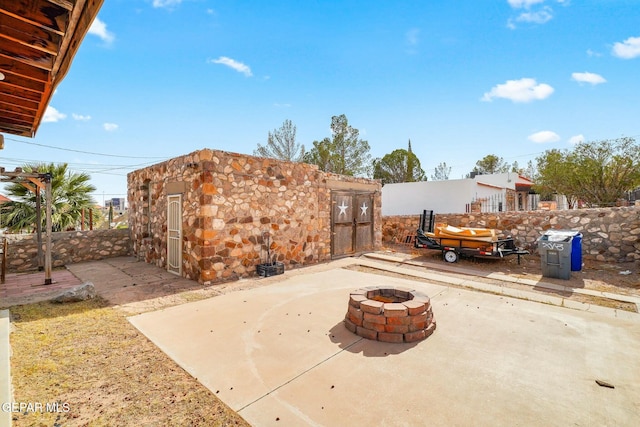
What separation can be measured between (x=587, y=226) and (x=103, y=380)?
11596 mm

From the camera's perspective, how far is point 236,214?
6.30 m

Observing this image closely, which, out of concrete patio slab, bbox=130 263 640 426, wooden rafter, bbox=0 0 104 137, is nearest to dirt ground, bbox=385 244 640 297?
concrete patio slab, bbox=130 263 640 426

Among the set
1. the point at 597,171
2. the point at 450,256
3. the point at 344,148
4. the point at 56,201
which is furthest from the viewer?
the point at 344,148

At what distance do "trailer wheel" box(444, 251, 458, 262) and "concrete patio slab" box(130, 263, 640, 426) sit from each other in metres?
3.96

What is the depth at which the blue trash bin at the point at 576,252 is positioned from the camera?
22.1 feet

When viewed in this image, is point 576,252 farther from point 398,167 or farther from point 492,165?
point 492,165

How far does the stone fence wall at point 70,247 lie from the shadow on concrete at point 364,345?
→ 347 inches

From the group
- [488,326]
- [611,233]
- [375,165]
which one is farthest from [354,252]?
[375,165]

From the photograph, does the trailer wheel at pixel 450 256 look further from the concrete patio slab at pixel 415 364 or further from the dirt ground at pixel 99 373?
the dirt ground at pixel 99 373

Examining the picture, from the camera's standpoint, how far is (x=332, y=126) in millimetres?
22391

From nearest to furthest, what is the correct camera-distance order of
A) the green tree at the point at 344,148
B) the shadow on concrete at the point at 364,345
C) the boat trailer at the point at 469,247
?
the shadow on concrete at the point at 364,345, the boat trailer at the point at 469,247, the green tree at the point at 344,148

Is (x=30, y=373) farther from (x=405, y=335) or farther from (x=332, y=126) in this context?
(x=332, y=126)

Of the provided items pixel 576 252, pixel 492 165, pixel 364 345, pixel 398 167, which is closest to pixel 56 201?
pixel 364 345

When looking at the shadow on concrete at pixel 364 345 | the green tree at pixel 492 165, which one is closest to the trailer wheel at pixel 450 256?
the shadow on concrete at pixel 364 345
